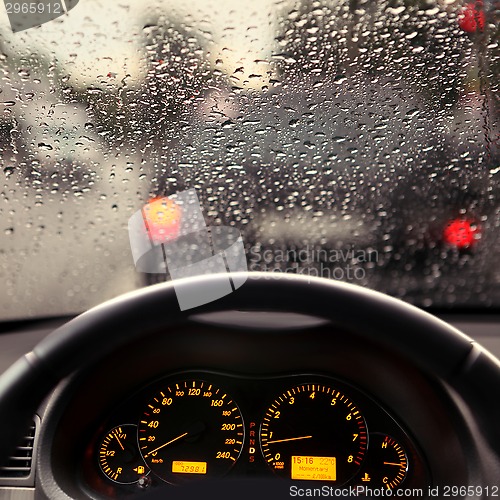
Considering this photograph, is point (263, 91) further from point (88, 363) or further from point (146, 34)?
point (88, 363)

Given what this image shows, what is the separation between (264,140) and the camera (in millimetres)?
2488

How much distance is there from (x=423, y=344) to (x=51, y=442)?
904 millimetres

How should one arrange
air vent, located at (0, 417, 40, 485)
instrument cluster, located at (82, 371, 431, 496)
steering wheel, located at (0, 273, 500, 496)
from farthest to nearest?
instrument cluster, located at (82, 371, 431, 496) → air vent, located at (0, 417, 40, 485) → steering wheel, located at (0, 273, 500, 496)

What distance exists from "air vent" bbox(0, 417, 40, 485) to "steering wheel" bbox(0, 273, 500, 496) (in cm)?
20

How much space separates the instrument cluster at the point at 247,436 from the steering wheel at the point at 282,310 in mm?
376

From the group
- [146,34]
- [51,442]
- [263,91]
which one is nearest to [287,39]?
[263,91]

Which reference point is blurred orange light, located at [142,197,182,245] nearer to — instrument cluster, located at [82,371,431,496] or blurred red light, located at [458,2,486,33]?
instrument cluster, located at [82,371,431,496]

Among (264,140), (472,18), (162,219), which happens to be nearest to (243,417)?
(162,219)

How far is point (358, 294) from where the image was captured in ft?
4.47

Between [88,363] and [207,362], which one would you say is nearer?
[88,363]

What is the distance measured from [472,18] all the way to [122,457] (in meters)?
1.94

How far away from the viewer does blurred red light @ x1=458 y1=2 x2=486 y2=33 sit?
2.29 meters

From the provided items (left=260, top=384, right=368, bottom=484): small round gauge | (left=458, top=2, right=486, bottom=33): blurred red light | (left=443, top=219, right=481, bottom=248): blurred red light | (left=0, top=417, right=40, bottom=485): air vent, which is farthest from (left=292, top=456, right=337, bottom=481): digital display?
(left=458, top=2, right=486, bottom=33): blurred red light

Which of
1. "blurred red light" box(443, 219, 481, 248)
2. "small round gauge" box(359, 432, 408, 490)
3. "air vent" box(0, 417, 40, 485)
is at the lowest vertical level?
"small round gauge" box(359, 432, 408, 490)
